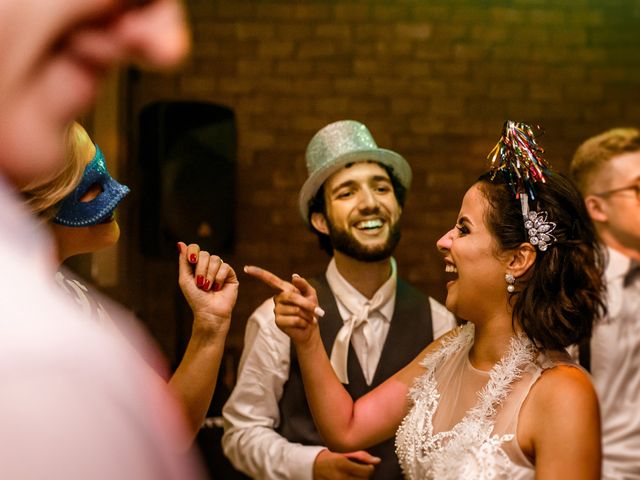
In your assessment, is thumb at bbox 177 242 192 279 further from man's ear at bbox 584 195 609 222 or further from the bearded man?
man's ear at bbox 584 195 609 222

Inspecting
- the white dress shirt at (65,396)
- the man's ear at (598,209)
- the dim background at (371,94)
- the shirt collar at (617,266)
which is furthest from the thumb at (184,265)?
the dim background at (371,94)

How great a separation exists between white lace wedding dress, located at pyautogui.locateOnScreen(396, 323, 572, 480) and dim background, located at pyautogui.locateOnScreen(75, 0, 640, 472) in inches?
91.2

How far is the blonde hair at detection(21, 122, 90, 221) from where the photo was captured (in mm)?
1468

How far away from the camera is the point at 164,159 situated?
388cm

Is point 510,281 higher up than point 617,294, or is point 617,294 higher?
point 510,281

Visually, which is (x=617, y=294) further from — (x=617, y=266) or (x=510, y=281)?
(x=510, y=281)

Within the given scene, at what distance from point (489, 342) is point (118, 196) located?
95cm

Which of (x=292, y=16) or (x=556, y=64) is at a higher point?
(x=292, y=16)

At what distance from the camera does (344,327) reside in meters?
2.56

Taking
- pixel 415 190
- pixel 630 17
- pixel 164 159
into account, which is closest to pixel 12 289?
pixel 164 159

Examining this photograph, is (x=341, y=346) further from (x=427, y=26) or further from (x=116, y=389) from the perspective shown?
(x=427, y=26)

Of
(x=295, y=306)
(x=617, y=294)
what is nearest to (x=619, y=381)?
(x=617, y=294)

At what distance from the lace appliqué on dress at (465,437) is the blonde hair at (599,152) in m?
1.63

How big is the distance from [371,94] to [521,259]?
8.84ft
